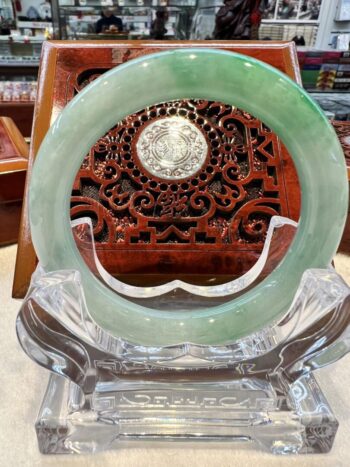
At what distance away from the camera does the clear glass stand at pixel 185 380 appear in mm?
515

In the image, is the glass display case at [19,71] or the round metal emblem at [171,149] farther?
the glass display case at [19,71]

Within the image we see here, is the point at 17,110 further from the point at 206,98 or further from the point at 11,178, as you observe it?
the point at 206,98

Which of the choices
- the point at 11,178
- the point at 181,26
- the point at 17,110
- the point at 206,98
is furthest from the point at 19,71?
the point at 206,98

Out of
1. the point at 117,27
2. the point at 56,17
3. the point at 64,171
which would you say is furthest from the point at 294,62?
the point at 56,17

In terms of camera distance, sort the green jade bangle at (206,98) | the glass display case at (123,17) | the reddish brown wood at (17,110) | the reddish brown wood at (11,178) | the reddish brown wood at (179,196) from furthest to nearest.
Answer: the glass display case at (123,17) → the reddish brown wood at (17,110) → the reddish brown wood at (11,178) → the reddish brown wood at (179,196) → the green jade bangle at (206,98)

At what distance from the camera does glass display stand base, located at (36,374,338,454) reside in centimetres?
54

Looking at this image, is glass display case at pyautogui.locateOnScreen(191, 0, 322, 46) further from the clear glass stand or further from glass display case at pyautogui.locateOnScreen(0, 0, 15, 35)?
the clear glass stand

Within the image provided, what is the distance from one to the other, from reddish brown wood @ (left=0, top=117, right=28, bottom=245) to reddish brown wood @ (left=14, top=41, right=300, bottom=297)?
132mm

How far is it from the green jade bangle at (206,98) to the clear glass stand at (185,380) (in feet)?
0.08

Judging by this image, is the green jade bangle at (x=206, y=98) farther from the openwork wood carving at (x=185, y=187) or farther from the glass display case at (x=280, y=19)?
the glass display case at (x=280, y=19)

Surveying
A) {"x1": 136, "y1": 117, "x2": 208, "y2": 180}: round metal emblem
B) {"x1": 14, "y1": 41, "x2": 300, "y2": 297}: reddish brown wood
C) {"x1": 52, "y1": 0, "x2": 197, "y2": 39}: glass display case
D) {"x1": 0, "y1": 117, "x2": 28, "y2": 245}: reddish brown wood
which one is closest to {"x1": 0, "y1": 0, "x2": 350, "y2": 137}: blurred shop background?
{"x1": 52, "y1": 0, "x2": 197, "y2": 39}: glass display case

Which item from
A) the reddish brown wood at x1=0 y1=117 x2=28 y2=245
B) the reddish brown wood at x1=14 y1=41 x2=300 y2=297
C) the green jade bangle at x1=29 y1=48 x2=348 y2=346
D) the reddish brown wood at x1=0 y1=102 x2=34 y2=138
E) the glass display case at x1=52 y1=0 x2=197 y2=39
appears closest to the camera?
the green jade bangle at x1=29 y1=48 x2=348 y2=346

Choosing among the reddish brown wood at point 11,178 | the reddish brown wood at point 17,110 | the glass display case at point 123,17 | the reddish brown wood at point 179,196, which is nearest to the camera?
the reddish brown wood at point 179,196

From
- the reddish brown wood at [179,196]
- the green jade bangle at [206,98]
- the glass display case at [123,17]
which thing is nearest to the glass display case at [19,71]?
the glass display case at [123,17]
